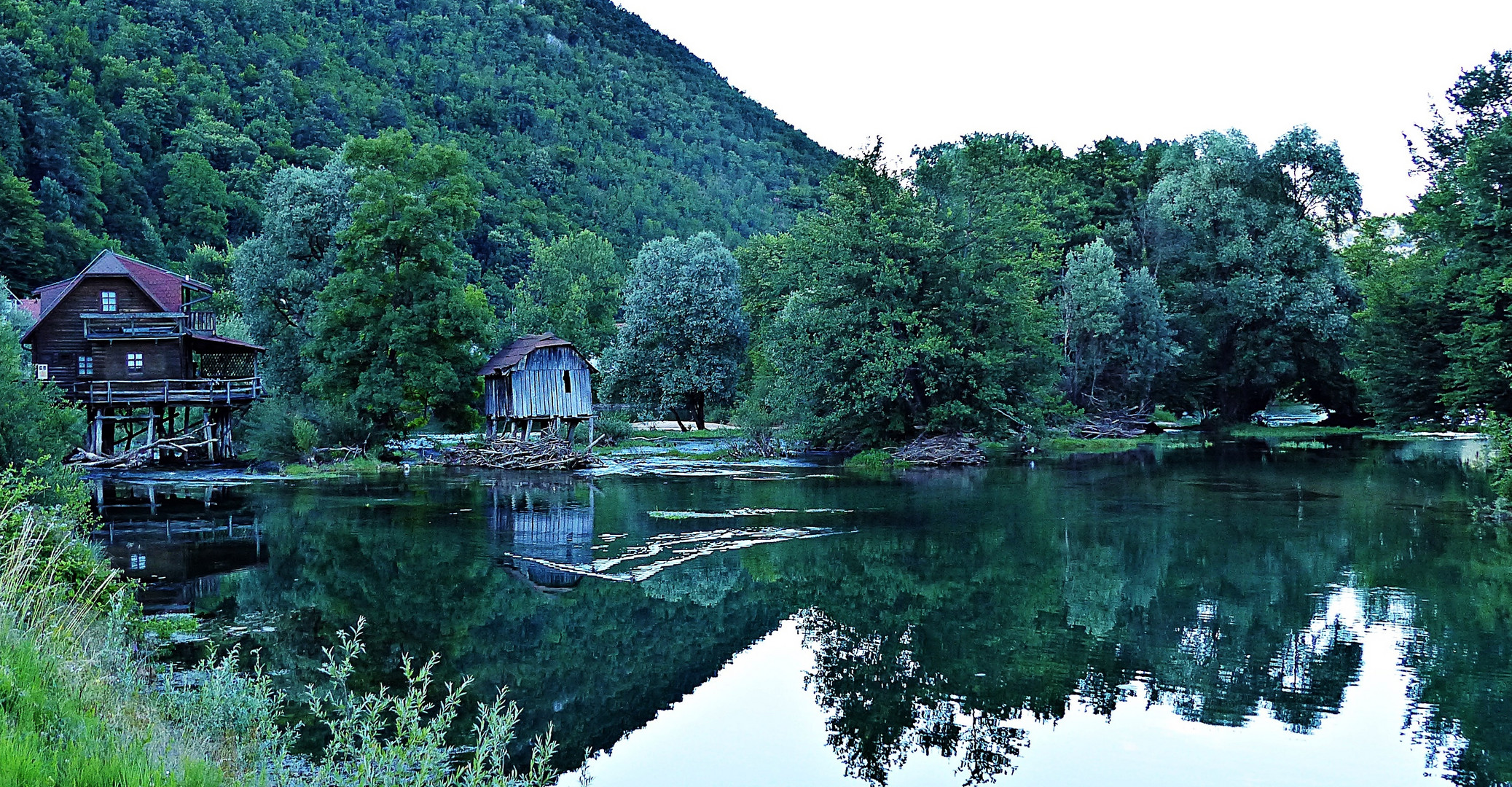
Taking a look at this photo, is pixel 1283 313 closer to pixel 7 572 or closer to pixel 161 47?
pixel 7 572

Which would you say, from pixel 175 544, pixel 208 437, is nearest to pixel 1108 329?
pixel 208 437

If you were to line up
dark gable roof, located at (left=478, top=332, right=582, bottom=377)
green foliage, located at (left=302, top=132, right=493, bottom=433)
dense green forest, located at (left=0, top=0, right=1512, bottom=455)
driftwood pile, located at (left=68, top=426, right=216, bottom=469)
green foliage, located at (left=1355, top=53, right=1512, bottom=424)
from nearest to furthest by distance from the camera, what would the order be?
green foliage, located at (left=1355, top=53, right=1512, bottom=424)
driftwood pile, located at (left=68, top=426, right=216, bottom=469)
dense green forest, located at (left=0, top=0, right=1512, bottom=455)
green foliage, located at (left=302, top=132, right=493, bottom=433)
dark gable roof, located at (left=478, top=332, right=582, bottom=377)

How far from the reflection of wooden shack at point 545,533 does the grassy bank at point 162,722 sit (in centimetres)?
653

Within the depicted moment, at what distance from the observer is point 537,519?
24422mm

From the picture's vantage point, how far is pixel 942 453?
3838 centimetres

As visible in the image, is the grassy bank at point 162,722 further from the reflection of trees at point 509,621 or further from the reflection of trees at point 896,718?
the reflection of trees at point 896,718

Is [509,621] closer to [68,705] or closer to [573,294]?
[68,705]

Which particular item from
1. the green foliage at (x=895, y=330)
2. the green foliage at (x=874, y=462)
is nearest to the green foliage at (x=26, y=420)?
the green foliage at (x=874, y=462)

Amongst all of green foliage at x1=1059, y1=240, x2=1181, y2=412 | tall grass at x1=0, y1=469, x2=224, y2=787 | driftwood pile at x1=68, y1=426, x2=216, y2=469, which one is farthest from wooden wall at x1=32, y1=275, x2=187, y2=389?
green foliage at x1=1059, y1=240, x2=1181, y2=412

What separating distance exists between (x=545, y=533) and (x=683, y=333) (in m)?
30.7

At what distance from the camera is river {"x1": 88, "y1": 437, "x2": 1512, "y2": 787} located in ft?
32.9

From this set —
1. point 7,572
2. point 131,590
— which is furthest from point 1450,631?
point 131,590

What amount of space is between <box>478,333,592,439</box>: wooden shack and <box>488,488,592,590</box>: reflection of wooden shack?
385 inches

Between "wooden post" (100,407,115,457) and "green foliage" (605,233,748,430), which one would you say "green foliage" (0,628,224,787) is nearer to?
"wooden post" (100,407,115,457)
